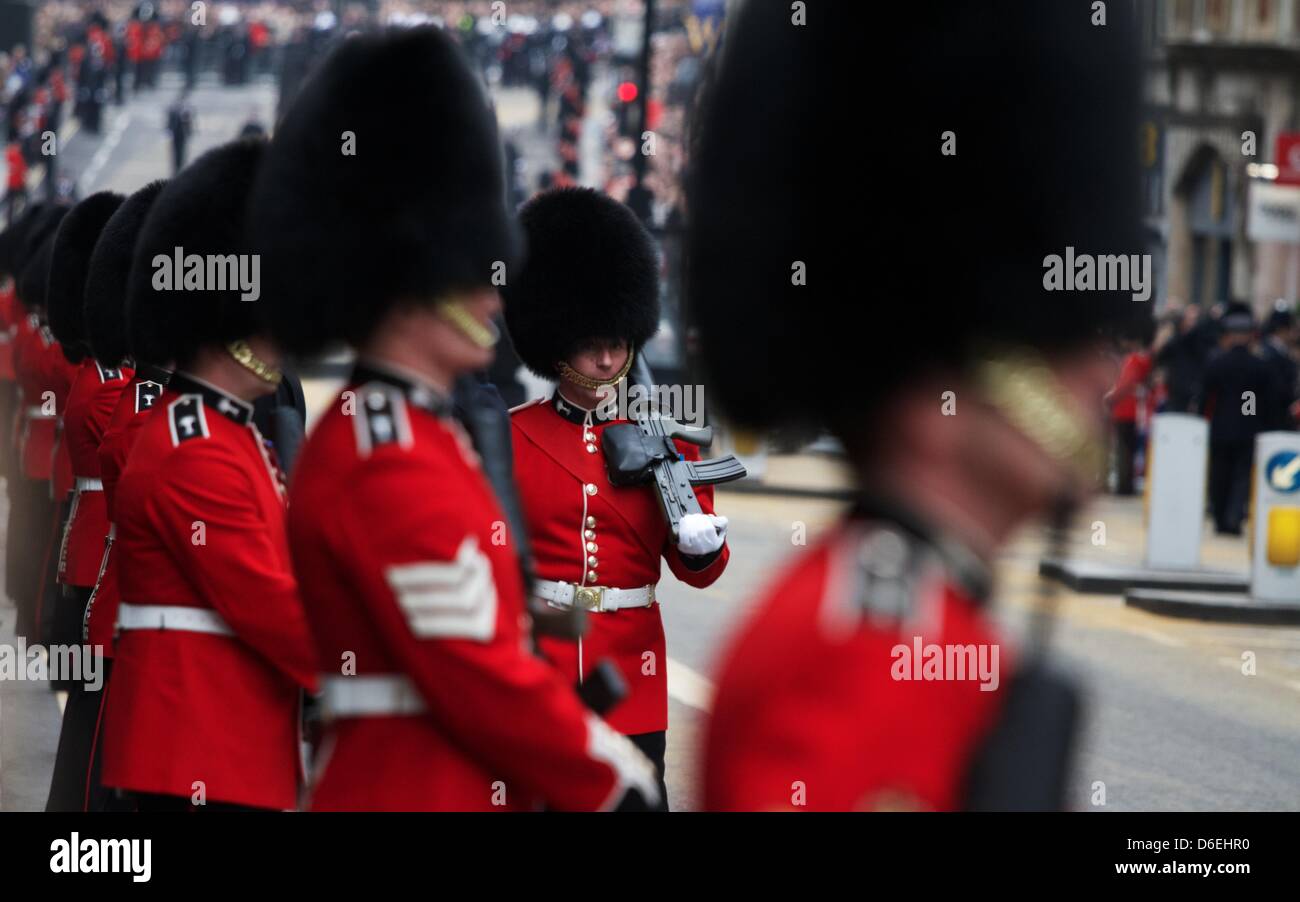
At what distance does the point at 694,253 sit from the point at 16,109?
43011 millimetres

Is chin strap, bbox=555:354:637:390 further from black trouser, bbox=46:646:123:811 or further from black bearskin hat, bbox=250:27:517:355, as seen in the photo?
black bearskin hat, bbox=250:27:517:355

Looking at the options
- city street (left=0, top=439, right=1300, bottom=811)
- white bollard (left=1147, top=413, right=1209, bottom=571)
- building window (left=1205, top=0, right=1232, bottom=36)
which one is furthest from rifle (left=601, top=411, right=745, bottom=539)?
building window (left=1205, top=0, right=1232, bottom=36)

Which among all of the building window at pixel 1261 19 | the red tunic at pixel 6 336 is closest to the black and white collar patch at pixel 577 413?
the red tunic at pixel 6 336

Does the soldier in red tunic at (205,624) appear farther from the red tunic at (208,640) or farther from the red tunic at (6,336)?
the red tunic at (6,336)

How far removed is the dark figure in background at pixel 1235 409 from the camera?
1723cm

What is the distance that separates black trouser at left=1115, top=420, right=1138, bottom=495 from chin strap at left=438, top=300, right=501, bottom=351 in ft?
56.9

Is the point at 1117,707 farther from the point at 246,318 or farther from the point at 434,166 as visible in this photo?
the point at 434,166

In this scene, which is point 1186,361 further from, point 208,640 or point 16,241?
point 208,640

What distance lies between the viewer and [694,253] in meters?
1.98

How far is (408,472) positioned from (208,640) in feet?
4.28

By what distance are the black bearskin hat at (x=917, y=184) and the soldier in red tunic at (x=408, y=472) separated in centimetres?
64

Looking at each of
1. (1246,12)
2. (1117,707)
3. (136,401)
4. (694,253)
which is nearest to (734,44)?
(694,253)

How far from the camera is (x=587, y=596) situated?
15.9 ft

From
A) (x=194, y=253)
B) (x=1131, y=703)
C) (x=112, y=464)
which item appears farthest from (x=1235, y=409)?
(x=194, y=253)
